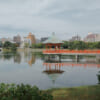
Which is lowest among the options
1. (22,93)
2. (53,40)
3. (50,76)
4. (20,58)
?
(50,76)

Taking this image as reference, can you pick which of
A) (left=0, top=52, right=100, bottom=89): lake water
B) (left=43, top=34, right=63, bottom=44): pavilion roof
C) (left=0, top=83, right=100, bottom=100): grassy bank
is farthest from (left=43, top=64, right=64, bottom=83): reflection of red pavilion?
(left=43, top=34, right=63, bottom=44): pavilion roof

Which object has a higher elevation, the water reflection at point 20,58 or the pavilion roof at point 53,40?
the pavilion roof at point 53,40

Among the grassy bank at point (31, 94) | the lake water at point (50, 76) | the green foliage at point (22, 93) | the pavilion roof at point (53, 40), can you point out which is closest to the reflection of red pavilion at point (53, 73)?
the lake water at point (50, 76)

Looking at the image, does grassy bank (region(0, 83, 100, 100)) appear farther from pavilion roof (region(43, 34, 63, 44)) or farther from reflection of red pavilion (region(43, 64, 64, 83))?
pavilion roof (region(43, 34, 63, 44))

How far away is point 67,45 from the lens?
64.4 meters

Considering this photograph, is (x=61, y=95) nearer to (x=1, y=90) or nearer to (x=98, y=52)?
(x=1, y=90)

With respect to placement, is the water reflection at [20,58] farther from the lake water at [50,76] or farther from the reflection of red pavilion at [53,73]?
the reflection of red pavilion at [53,73]

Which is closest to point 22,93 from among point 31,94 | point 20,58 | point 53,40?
point 31,94

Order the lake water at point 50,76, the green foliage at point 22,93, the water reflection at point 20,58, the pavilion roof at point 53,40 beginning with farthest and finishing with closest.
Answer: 1. the pavilion roof at point 53,40
2. the water reflection at point 20,58
3. the lake water at point 50,76
4. the green foliage at point 22,93

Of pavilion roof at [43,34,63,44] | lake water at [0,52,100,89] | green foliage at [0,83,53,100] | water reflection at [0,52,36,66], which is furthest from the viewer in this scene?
Result: pavilion roof at [43,34,63,44]

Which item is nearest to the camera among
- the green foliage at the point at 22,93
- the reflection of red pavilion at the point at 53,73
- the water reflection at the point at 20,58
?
the green foliage at the point at 22,93

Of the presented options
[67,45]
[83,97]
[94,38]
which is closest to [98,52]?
[83,97]

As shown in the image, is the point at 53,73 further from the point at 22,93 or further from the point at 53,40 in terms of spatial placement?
the point at 53,40

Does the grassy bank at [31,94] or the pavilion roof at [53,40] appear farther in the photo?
the pavilion roof at [53,40]
